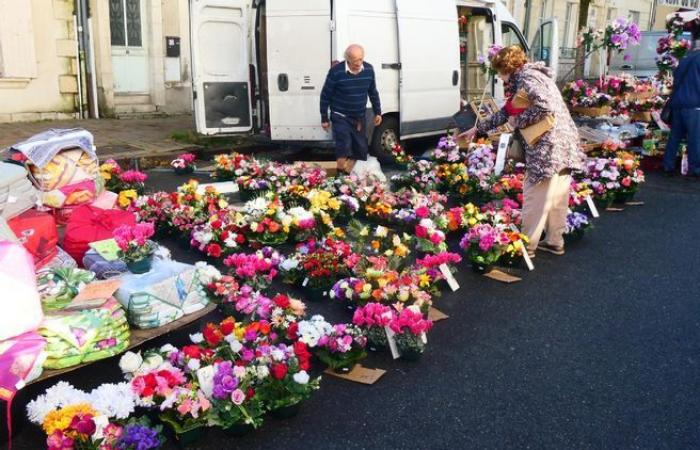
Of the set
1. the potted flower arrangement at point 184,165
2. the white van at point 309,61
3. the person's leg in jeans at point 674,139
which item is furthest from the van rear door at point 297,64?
the person's leg in jeans at point 674,139

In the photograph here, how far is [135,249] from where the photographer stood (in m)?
4.06

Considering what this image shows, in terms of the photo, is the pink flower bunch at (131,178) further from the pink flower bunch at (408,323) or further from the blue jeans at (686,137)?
the blue jeans at (686,137)

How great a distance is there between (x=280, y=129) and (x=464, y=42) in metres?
4.77

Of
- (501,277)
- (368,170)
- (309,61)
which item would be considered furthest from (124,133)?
(501,277)

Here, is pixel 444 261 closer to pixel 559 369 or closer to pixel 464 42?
pixel 559 369

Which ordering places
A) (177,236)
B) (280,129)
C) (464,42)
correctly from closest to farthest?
(177,236) → (280,129) → (464,42)

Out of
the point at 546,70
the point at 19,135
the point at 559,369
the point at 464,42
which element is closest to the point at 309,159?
the point at 464,42

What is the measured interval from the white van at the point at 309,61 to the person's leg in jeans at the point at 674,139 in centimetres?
350

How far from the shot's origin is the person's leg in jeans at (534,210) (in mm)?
5691

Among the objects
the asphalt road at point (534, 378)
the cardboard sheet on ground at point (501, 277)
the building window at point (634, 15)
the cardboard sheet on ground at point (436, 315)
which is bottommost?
the asphalt road at point (534, 378)

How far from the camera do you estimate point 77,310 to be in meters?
3.60

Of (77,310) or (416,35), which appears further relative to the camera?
(416,35)

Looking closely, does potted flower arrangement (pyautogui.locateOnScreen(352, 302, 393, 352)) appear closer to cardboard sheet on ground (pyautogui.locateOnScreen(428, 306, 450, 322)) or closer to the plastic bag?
cardboard sheet on ground (pyautogui.locateOnScreen(428, 306, 450, 322))

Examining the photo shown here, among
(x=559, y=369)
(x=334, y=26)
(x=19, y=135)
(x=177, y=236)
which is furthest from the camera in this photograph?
(x=19, y=135)
